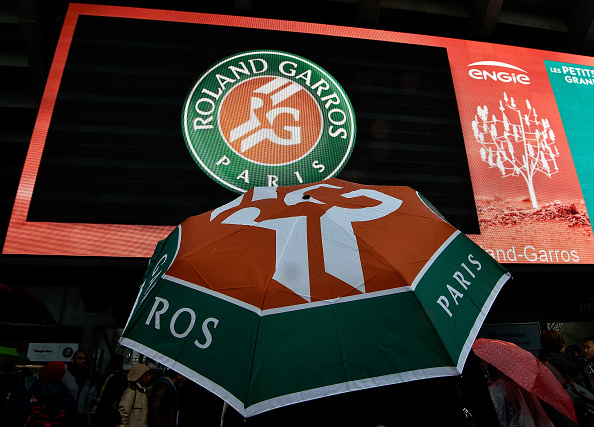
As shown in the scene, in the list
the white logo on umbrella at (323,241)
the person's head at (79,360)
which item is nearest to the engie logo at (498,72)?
the white logo on umbrella at (323,241)

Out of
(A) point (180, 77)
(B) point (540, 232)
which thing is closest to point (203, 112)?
(A) point (180, 77)

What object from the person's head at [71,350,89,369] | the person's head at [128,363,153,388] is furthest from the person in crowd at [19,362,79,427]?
the person's head at [71,350,89,369]

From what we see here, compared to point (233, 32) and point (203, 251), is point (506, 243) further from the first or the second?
point (203, 251)

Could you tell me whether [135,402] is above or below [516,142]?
below

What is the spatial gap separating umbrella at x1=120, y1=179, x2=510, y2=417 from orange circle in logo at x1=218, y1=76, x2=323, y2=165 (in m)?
5.02

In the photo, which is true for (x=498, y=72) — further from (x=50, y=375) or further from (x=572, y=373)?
(x=50, y=375)

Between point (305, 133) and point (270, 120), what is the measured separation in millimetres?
573

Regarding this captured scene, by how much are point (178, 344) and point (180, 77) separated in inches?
251

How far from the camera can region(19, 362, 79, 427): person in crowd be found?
3.25 m

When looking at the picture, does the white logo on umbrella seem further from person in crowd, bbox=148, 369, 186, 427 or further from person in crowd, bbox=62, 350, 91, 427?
person in crowd, bbox=62, 350, 91, 427

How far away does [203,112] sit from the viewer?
21.9ft

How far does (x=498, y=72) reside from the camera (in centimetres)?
800

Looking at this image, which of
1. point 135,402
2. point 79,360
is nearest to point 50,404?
point 135,402

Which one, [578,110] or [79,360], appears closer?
[79,360]
